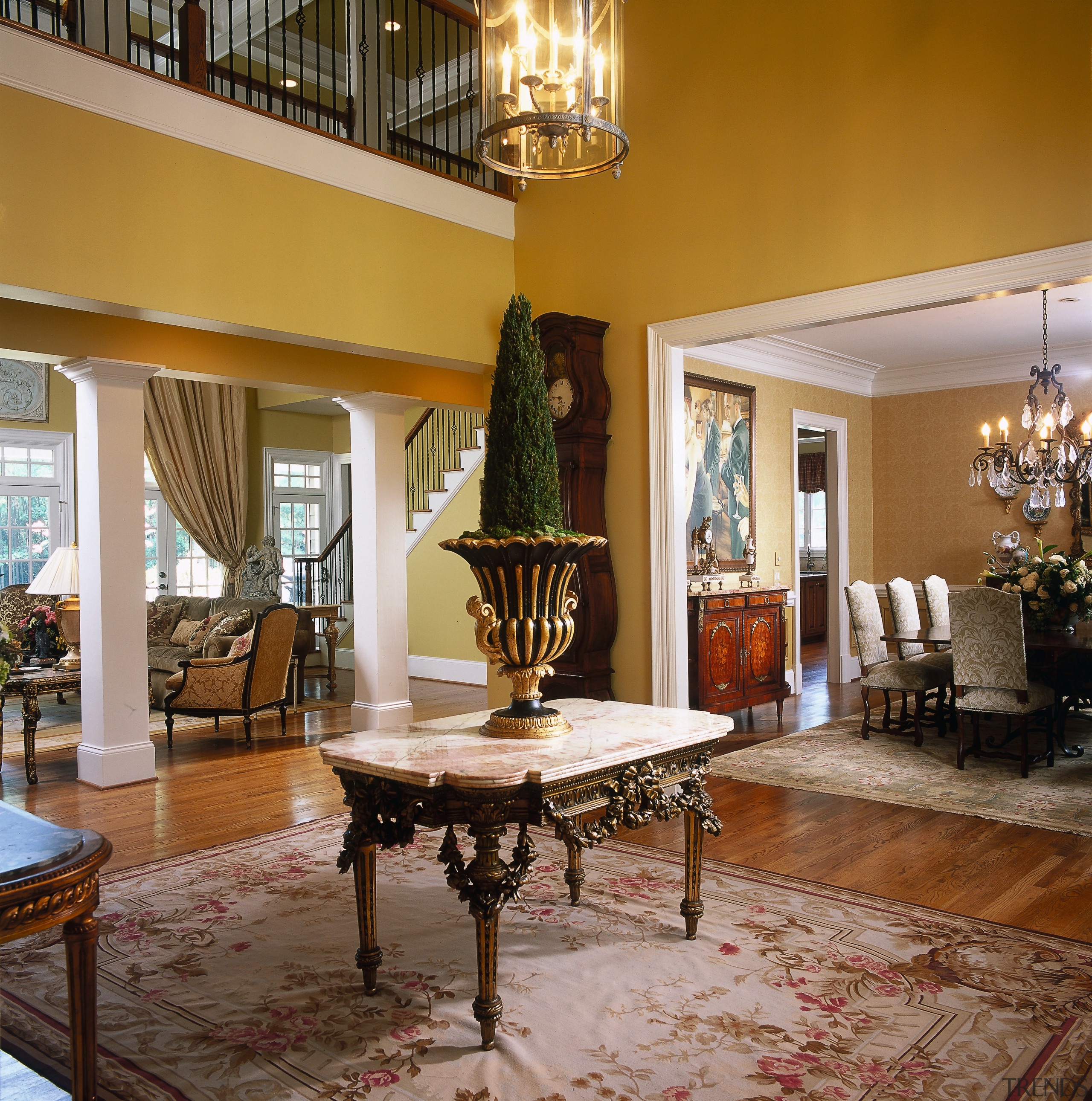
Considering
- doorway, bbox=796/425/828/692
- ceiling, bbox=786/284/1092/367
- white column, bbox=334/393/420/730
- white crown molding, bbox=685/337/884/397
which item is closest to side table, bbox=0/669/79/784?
white column, bbox=334/393/420/730

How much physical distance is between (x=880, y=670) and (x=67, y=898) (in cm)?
555

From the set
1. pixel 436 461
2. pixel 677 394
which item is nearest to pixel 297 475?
pixel 436 461

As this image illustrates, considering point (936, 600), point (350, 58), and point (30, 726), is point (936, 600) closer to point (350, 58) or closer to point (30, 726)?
point (350, 58)

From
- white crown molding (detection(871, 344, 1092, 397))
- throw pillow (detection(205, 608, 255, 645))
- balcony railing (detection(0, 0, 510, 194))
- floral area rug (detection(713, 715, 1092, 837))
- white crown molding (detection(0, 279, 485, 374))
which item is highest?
balcony railing (detection(0, 0, 510, 194))

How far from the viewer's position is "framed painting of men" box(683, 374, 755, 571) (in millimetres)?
7535

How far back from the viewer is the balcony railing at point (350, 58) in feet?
20.3

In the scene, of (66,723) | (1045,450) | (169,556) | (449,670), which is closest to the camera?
(1045,450)

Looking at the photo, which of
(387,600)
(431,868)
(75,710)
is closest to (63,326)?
(387,600)

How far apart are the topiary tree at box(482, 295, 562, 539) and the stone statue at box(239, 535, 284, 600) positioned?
25.9 ft

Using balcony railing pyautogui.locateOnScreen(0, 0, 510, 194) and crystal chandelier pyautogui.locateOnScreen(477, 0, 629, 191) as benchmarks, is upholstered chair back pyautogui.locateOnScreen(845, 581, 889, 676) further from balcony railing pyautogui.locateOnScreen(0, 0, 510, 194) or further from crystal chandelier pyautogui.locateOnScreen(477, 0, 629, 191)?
crystal chandelier pyautogui.locateOnScreen(477, 0, 629, 191)

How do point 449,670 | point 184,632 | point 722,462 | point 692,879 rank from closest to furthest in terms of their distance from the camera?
1. point 692,879
2. point 722,462
3. point 184,632
4. point 449,670

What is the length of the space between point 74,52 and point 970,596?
5.34m

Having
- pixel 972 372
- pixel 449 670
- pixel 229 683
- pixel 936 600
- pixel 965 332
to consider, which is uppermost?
pixel 965 332

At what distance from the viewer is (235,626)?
313 inches
